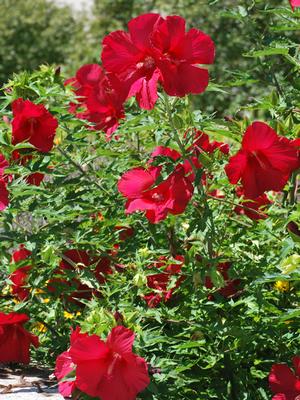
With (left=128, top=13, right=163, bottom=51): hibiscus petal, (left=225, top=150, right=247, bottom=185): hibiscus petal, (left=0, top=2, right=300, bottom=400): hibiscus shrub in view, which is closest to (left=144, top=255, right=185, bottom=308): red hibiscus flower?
(left=0, top=2, right=300, bottom=400): hibiscus shrub

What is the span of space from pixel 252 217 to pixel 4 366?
1107 mm

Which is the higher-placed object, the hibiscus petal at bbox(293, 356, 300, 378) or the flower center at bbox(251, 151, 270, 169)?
the flower center at bbox(251, 151, 270, 169)

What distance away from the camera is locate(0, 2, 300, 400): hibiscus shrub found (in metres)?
2.10

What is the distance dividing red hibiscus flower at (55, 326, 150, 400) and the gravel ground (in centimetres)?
58

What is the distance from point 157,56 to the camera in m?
2.07

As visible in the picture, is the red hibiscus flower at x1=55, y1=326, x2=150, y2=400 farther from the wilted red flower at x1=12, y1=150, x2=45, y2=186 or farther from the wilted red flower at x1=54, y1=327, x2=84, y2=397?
the wilted red flower at x1=12, y1=150, x2=45, y2=186

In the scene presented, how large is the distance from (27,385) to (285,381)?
3.06ft

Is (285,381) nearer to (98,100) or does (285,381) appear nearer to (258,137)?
(258,137)

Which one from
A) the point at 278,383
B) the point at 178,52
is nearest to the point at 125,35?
the point at 178,52

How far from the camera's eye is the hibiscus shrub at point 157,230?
2.10 m

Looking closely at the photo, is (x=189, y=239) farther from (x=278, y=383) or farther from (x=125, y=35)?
(x=125, y=35)

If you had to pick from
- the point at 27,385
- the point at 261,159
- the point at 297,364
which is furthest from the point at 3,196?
the point at 297,364

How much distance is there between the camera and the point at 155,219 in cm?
230

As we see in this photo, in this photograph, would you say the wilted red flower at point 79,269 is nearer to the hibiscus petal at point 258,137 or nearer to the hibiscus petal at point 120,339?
the hibiscus petal at point 120,339
